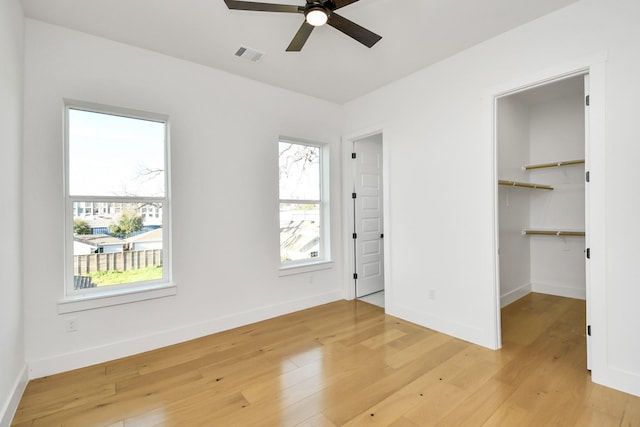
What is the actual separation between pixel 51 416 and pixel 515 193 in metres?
5.54

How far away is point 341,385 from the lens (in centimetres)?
228

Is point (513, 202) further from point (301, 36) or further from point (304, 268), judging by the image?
point (301, 36)

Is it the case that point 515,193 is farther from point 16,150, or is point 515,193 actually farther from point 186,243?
point 16,150

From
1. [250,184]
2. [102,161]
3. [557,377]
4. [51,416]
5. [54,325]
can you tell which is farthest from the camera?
[250,184]

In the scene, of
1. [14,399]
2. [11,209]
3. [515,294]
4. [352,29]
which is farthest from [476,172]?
[14,399]

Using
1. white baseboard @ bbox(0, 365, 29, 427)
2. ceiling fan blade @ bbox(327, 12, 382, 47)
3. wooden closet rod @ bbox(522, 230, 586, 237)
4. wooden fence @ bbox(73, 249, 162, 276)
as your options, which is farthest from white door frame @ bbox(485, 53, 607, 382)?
white baseboard @ bbox(0, 365, 29, 427)

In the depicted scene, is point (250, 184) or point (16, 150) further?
point (250, 184)

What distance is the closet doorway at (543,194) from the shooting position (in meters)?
4.16

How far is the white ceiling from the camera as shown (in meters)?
2.34

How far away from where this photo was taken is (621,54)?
214cm

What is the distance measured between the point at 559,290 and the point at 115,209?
5940mm

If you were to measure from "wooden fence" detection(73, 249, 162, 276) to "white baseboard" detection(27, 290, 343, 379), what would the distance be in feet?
2.27

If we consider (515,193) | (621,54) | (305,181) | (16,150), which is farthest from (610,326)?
(16,150)

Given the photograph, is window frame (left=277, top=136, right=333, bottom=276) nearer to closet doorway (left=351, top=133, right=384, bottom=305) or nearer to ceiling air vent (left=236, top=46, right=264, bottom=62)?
closet doorway (left=351, top=133, right=384, bottom=305)
